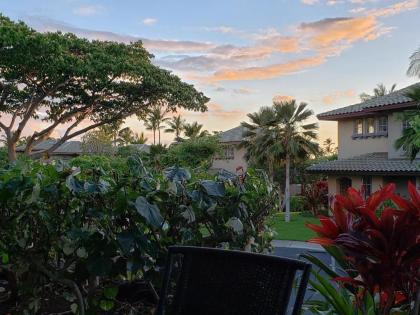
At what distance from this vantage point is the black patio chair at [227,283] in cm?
168

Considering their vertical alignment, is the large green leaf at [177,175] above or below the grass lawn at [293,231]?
above

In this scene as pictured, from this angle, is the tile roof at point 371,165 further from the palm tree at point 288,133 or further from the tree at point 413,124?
the tree at point 413,124

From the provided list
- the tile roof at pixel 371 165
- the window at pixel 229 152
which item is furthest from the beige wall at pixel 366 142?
the window at pixel 229 152

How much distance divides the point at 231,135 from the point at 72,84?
20977 millimetres

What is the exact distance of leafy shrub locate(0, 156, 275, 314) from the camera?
8.70 feet

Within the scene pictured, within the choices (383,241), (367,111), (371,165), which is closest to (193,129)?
(367,111)

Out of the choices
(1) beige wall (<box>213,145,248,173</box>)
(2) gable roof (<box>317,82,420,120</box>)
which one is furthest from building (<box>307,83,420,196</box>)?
(1) beige wall (<box>213,145,248,173</box>)

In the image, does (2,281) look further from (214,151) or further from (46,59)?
(214,151)

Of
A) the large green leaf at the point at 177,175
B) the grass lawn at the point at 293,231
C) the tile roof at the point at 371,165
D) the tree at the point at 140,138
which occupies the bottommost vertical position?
the grass lawn at the point at 293,231

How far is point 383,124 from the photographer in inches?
901

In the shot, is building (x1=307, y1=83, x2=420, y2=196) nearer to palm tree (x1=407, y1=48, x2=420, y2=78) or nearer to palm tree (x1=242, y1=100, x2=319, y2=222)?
palm tree (x1=242, y1=100, x2=319, y2=222)

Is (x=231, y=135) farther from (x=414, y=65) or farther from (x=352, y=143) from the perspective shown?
(x=414, y=65)

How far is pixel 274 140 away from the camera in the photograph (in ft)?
81.9

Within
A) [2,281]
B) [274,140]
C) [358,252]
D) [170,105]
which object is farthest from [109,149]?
[358,252]
